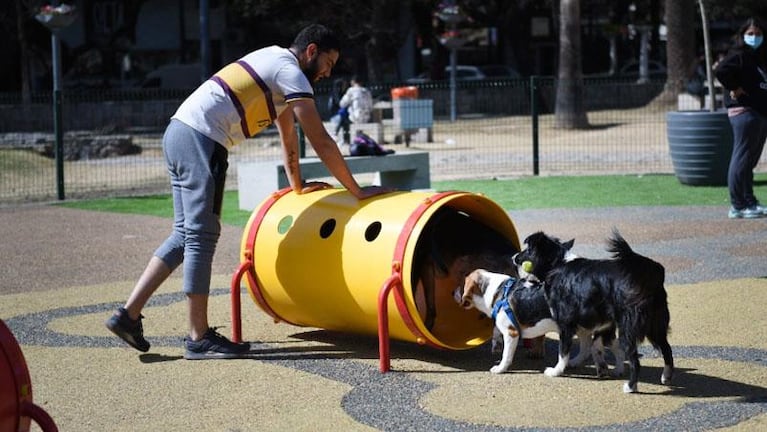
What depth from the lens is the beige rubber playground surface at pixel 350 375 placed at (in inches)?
221

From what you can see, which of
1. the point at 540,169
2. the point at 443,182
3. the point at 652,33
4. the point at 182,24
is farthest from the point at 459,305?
the point at 652,33

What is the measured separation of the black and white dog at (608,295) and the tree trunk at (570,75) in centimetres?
2043

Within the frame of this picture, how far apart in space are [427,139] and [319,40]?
19481mm

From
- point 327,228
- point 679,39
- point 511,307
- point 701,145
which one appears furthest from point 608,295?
point 679,39

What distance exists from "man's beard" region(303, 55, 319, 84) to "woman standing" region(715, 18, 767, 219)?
6087 millimetres

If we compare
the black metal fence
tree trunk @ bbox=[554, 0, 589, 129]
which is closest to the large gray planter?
the black metal fence

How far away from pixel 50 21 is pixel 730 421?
21671 mm

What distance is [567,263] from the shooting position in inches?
245

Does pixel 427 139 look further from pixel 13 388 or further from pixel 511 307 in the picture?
pixel 13 388

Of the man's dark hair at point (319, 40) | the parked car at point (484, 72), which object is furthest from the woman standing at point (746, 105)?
the parked car at point (484, 72)

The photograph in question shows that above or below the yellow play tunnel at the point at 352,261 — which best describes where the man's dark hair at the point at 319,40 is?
above

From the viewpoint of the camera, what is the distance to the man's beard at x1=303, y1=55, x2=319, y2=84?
23.0 feet

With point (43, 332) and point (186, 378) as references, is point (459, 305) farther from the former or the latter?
point (43, 332)

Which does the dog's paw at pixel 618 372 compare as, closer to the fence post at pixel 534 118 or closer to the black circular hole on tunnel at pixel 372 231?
the black circular hole on tunnel at pixel 372 231
